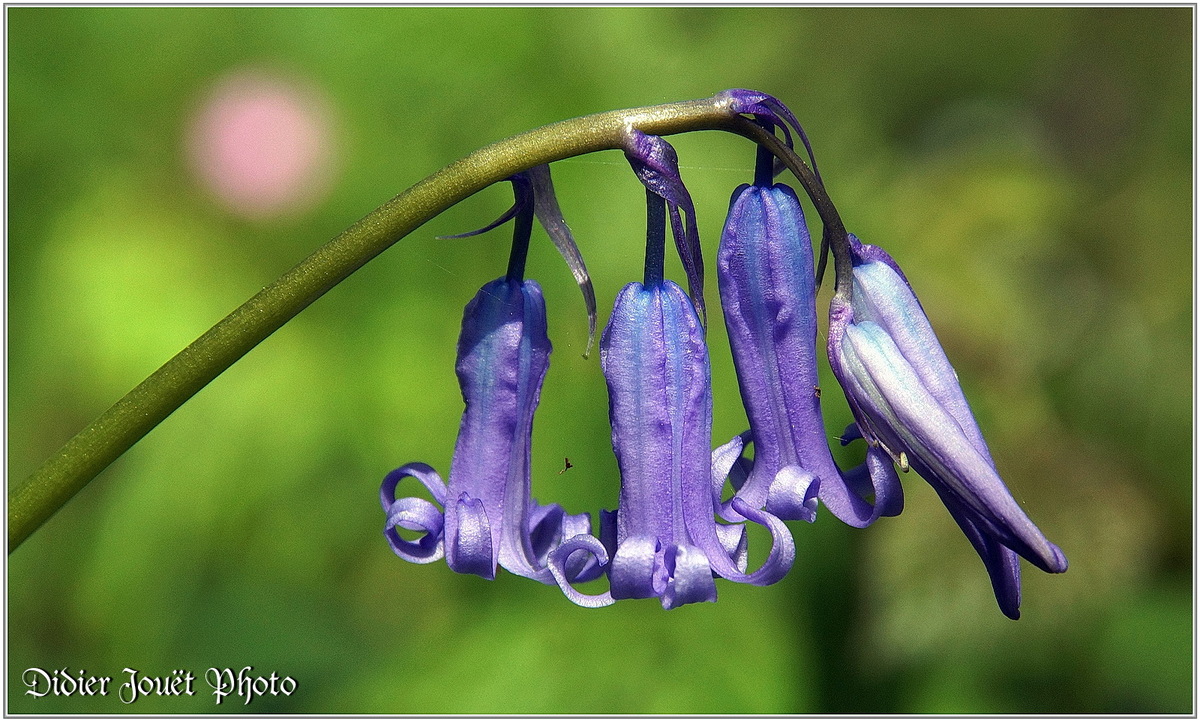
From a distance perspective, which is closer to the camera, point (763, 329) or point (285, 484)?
point (763, 329)

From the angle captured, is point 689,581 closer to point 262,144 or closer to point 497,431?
point 497,431

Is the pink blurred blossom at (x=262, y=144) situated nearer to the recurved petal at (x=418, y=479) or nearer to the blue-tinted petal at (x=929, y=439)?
the recurved petal at (x=418, y=479)

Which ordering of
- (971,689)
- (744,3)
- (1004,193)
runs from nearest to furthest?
1. (971,689)
2. (1004,193)
3. (744,3)

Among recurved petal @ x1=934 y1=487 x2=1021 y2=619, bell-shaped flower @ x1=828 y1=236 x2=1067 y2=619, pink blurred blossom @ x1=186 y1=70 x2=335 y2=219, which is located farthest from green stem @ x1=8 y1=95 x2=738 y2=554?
pink blurred blossom @ x1=186 y1=70 x2=335 y2=219

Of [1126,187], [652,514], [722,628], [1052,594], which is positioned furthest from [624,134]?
[1126,187]

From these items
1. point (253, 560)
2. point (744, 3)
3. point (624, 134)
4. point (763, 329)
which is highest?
point (744, 3)

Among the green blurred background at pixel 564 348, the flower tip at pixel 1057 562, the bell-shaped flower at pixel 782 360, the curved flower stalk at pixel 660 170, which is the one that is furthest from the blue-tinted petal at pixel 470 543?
the green blurred background at pixel 564 348

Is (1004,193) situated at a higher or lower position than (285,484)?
higher

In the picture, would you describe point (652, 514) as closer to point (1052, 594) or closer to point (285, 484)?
point (285, 484)
